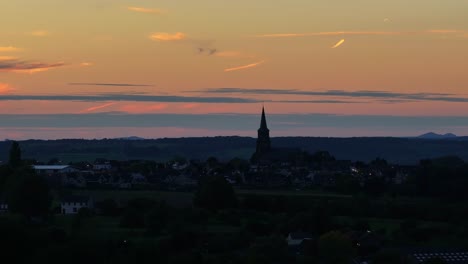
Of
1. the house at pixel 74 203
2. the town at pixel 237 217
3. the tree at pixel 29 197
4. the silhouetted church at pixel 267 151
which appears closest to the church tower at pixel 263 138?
the silhouetted church at pixel 267 151

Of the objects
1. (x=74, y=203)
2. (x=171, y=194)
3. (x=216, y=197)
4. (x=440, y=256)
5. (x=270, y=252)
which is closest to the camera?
(x=270, y=252)

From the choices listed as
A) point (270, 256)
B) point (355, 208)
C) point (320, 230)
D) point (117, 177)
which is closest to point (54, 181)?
point (117, 177)

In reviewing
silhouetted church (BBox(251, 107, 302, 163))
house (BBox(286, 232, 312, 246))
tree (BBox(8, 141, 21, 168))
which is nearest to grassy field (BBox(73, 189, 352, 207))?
tree (BBox(8, 141, 21, 168))

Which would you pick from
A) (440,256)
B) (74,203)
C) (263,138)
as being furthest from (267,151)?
(440,256)

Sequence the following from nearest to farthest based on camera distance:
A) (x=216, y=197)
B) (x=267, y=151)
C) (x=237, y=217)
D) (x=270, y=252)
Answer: (x=270, y=252), (x=237, y=217), (x=216, y=197), (x=267, y=151)

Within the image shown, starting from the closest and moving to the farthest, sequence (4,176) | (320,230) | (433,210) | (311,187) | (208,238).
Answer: (208,238) → (320,230) → (433,210) → (4,176) → (311,187)

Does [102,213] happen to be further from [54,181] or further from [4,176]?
[54,181]

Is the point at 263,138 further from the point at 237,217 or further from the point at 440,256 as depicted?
the point at 440,256

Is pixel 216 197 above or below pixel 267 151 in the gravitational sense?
below
